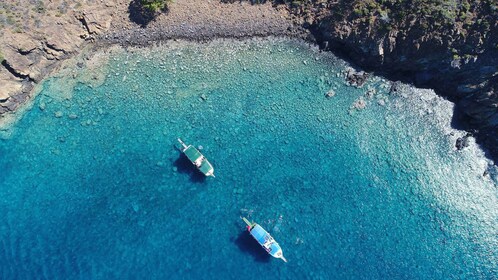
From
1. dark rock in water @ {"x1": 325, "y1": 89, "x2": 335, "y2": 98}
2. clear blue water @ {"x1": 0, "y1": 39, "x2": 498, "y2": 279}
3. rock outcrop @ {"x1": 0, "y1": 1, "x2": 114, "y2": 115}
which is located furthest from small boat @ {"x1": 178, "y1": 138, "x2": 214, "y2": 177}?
rock outcrop @ {"x1": 0, "y1": 1, "x2": 114, "y2": 115}

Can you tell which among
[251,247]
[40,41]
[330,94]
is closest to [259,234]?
[251,247]

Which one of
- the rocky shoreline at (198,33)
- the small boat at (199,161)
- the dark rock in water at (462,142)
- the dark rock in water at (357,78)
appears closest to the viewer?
the small boat at (199,161)

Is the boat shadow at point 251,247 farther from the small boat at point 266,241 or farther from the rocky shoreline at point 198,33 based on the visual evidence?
the rocky shoreline at point 198,33

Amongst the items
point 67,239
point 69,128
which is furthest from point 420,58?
point 67,239

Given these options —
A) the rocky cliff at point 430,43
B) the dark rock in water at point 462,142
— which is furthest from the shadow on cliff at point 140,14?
the dark rock in water at point 462,142

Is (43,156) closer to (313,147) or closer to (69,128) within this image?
(69,128)

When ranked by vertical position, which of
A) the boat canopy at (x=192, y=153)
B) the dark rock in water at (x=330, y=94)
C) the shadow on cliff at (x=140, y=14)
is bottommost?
the boat canopy at (x=192, y=153)

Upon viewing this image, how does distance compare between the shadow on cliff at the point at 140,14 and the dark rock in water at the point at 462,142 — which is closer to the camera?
the dark rock in water at the point at 462,142
